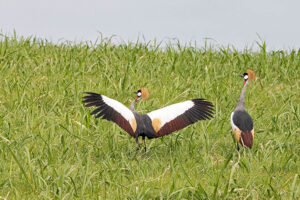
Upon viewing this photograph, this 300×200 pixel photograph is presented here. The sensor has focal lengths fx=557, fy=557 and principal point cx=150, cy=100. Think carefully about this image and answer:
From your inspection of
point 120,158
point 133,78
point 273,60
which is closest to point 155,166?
point 120,158

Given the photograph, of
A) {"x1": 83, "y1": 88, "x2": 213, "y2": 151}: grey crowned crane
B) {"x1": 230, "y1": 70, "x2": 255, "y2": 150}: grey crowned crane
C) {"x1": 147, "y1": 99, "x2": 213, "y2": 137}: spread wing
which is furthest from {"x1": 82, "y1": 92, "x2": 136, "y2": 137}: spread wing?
{"x1": 230, "y1": 70, "x2": 255, "y2": 150}: grey crowned crane

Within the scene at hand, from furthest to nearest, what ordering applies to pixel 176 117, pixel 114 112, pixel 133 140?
pixel 133 140, pixel 176 117, pixel 114 112

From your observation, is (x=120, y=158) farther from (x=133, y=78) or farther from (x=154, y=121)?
Answer: (x=133, y=78)

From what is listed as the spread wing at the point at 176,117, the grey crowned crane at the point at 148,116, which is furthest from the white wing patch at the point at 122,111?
the spread wing at the point at 176,117

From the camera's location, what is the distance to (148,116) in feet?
20.9

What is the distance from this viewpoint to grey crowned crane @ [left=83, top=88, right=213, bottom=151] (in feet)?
19.7

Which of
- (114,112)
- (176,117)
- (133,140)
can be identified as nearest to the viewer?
(114,112)

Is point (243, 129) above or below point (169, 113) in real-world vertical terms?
below

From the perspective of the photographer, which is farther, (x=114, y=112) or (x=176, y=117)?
(x=176, y=117)

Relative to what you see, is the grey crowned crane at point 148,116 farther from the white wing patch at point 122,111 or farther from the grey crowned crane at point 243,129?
the grey crowned crane at point 243,129

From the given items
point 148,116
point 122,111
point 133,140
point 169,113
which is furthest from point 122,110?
point 133,140

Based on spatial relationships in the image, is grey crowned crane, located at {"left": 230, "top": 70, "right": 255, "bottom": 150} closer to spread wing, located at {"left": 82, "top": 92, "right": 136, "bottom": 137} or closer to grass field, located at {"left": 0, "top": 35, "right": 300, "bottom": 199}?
grass field, located at {"left": 0, "top": 35, "right": 300, "bottom": 199}

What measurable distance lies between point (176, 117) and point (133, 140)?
3.26ft

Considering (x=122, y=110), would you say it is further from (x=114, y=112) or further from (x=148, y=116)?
(x=148, y=116)
